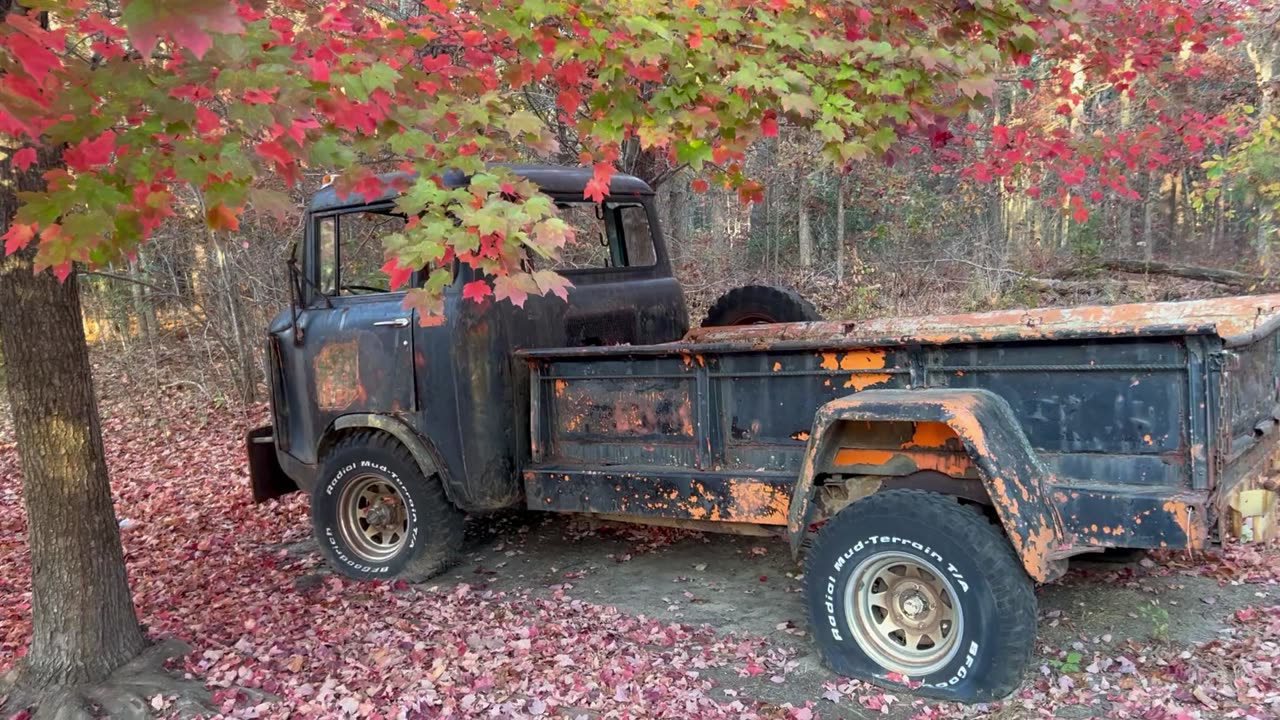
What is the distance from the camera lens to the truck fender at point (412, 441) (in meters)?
4.87

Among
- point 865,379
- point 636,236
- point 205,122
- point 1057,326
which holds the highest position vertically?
point 205,122

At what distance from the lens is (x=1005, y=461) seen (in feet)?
10.3

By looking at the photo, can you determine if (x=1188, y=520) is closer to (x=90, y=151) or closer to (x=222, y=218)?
(x=222, y=218)

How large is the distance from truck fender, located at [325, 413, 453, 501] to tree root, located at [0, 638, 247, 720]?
150cm

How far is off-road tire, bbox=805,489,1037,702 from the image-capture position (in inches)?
127

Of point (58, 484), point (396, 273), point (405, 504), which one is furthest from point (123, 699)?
point (396, 273)

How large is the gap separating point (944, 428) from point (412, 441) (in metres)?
2.84

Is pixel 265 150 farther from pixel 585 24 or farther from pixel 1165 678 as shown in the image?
pixel 1165 678

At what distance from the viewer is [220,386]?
12.1 m

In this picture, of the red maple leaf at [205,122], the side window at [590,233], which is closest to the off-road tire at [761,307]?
the side window at [590,233]

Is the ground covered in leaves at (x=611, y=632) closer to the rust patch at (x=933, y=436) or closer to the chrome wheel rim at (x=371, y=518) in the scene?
the chrome wheel rim at (x=371, y=518)

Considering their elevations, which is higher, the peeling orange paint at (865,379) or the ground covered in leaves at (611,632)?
the peeling orange paint at (865,379)

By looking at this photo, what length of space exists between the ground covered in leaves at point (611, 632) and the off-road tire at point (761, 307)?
1523 millimetres

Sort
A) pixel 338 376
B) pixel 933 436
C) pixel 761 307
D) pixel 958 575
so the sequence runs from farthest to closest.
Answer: pixel 761 307 < pixel 338 376 < pixel 933 436 < pixel 958 575
